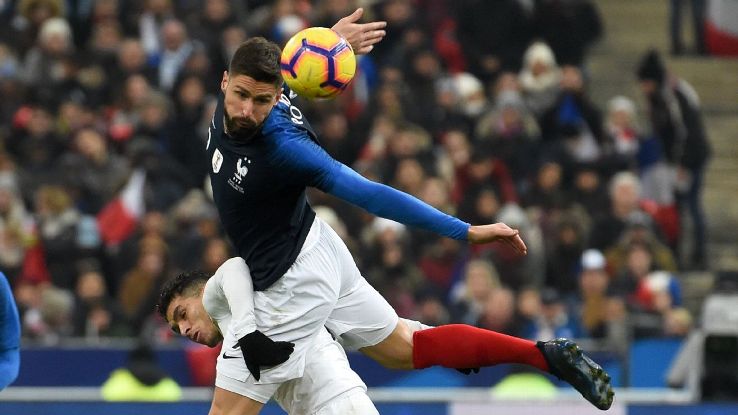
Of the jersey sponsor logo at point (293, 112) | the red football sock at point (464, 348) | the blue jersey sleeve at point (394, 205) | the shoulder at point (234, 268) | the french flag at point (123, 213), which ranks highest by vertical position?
the jersey sponsor logo at point (293, 112)

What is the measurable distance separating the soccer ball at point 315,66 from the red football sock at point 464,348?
1.31 metres

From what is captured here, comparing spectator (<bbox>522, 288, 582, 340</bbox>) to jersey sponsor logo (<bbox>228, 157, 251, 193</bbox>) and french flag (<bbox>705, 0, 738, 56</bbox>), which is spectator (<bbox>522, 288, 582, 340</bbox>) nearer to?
french flag (<bbox>705, 0, 738, 56</bbox>)

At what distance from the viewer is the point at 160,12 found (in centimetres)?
1681

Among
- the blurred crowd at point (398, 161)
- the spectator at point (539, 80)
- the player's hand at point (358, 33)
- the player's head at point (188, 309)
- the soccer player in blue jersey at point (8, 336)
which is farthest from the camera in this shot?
the spectator at point (539, 80)

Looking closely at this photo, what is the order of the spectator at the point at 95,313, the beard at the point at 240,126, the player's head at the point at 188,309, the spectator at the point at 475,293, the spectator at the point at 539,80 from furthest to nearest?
the spectator at the point at 539,80, the spectator at the point at 95,313, the spectator at the point at 475,293, the player's head at the point at 188,309, the beard at the point at 240,126

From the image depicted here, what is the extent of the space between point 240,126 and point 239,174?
0.23 metres

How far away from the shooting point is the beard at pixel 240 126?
7.59 meters

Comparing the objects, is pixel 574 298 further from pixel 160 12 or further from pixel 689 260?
pixel 160 12

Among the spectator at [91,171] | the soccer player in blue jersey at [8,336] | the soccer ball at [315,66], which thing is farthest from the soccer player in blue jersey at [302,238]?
the spectator at [91,171]

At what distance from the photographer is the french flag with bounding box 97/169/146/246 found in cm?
1491

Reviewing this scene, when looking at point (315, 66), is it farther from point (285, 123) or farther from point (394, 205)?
point (394, 205)

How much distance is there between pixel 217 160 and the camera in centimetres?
785

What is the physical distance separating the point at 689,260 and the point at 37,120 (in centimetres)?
611

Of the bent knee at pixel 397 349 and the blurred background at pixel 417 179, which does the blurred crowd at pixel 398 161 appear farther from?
the bent knee at pixel 397 349
